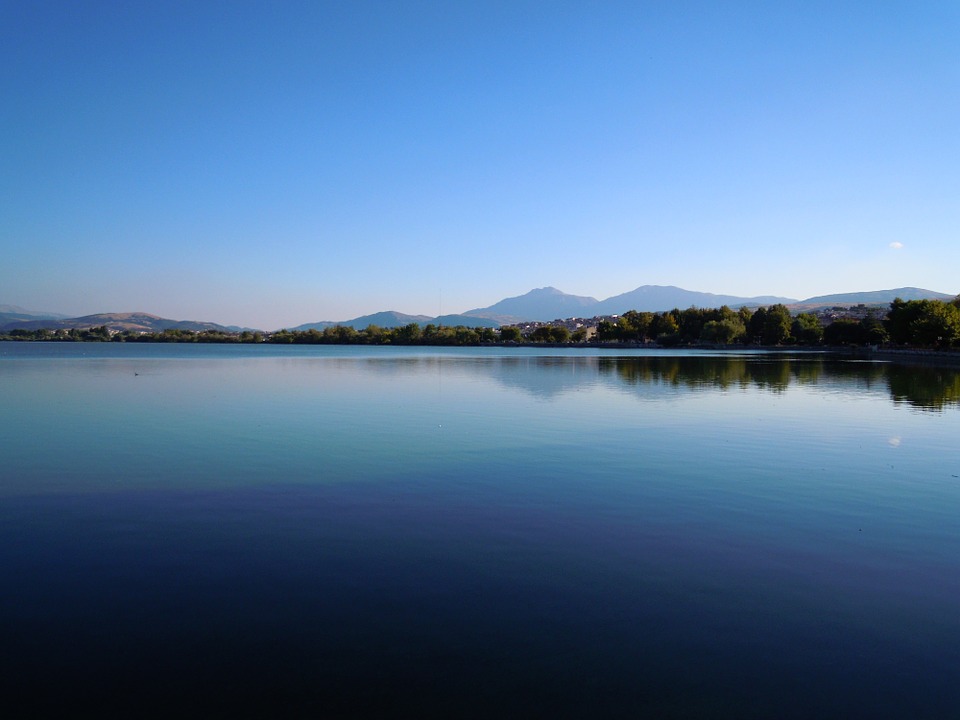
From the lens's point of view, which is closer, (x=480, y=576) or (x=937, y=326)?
(x=480, y=576)

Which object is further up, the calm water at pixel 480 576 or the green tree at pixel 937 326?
the green tree at pixel 937 326

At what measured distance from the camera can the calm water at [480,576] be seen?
532 cm

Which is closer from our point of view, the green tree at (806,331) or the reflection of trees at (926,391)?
the reflection of trees at (926,391)

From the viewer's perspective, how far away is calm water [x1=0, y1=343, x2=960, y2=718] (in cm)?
532

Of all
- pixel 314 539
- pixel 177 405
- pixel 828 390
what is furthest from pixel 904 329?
pixel 314 539

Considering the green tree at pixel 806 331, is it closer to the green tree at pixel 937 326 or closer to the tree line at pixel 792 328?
the tree line at pixel 792 328

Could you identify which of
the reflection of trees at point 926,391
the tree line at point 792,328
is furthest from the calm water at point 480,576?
the tree line at point 792,328

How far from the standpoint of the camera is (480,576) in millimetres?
7617

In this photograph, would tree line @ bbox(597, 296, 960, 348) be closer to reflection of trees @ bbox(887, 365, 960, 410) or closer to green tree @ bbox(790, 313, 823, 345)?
green tree @ bbox(790, 313, 823, 345)

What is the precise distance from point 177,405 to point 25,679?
73.2 ft

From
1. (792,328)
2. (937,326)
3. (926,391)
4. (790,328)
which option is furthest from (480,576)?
(792,328)

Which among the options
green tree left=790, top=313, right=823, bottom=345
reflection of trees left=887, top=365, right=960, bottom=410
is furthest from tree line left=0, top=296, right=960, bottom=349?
reflection of trees left=887, top=365, right=960, bottom=410

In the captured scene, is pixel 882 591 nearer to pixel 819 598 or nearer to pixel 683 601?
pixel 819 598

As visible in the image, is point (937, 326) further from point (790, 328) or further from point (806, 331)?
point (790, 328)
